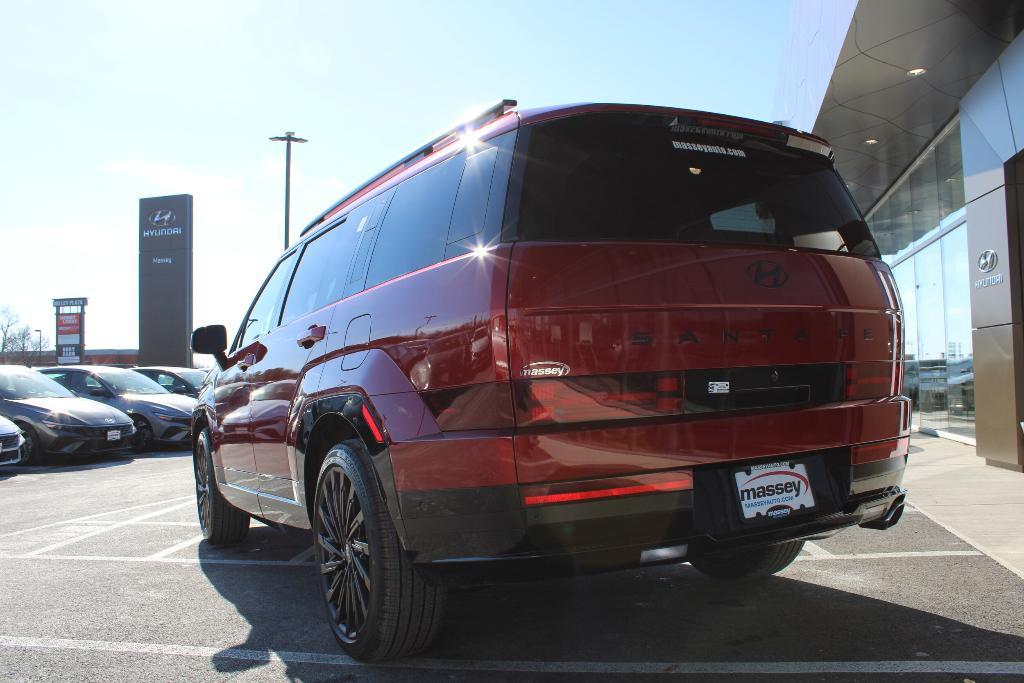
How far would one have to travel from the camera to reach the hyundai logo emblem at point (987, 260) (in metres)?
8.91

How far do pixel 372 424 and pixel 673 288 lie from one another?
3.81 feet

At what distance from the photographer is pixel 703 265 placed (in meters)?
2.62

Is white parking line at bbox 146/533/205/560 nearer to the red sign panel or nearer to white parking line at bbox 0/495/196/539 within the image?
white parking line at bbox 0/495/196/539

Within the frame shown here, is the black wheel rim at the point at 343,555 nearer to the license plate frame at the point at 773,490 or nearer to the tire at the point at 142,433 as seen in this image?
the license plate frame at the point at 773,490

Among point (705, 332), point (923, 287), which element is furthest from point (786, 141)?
point (923, 287)

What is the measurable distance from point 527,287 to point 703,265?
2.07 ft

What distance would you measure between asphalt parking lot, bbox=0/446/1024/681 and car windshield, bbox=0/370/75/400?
818 centimetres

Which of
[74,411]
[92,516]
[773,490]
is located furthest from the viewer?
[74,411]

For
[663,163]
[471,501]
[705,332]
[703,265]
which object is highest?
[663,163]

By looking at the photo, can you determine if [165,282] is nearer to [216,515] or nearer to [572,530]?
[216,515]

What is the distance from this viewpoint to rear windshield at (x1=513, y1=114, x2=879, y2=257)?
2.59 m

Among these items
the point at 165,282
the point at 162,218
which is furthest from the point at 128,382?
the point at 162,218

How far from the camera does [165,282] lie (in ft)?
118

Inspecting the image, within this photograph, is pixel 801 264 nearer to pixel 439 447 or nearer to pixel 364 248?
pixel 439 447
